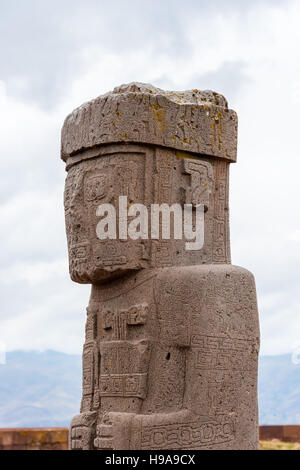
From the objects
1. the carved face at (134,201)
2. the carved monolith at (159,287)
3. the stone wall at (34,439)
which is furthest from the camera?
the stone wall at (34,439)

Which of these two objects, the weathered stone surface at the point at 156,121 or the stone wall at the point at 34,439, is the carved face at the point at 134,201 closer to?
the weathered stone surface at the point at 156,121

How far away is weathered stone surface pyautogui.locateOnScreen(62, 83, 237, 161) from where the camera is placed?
5.95 meters

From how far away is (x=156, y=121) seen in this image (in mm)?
5984

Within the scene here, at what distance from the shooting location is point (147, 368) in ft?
18.6

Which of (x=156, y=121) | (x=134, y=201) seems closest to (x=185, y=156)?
(x=156, y=121)

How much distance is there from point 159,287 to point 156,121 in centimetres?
134

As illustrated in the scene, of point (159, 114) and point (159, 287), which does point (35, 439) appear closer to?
point (159, 287)

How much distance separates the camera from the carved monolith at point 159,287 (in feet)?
18.1

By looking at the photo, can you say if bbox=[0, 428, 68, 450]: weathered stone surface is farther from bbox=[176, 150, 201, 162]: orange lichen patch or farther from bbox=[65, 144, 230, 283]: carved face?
bbox=[176, 150, 201, 162]: orange lichen patch

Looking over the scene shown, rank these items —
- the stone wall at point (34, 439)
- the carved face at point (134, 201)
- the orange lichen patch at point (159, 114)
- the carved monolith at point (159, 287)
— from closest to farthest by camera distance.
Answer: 1. the carved monolith at point (159, 287)
2. the carved face at point (134, 201)
3. the orange lichen patch at point (159, 114)
4. the stone wall at point (34, 439)

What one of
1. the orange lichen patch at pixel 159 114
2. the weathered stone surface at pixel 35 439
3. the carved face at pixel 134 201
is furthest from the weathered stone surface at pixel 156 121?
the weathered stone surface at pixel 35 439

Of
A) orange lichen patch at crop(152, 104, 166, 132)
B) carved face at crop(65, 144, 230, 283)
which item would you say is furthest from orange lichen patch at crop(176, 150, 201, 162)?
orange lichen patch at crop(152, 104, 166, 132)
